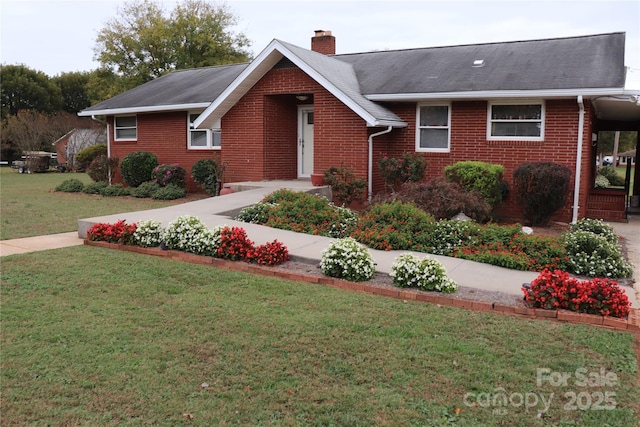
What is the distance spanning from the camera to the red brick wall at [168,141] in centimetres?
1802

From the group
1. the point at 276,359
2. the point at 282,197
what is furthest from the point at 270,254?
the point at 282,197

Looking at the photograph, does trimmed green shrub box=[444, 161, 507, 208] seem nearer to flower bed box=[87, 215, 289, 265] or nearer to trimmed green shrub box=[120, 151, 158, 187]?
flower bed box=[87, 215, 289, 265]

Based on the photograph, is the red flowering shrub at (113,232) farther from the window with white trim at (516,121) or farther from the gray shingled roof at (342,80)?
the window with white trim at (516,121)

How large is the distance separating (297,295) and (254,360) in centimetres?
187

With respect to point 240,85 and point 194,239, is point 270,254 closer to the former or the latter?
point 194,239

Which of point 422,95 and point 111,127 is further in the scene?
point 111,127

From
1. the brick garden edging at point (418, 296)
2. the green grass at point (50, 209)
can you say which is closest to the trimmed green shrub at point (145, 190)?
the green grass at point (50, 209)

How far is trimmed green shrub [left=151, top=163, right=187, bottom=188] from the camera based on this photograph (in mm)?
17016

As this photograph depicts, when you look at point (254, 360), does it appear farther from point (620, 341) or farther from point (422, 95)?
point (422, 95)

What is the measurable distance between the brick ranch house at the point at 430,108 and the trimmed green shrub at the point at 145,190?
2203mm

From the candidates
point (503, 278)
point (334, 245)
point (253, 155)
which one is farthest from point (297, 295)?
point (253, 155)

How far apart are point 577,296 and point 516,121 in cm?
813

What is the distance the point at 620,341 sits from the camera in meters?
4.80

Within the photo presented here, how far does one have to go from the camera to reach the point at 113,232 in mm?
8773
